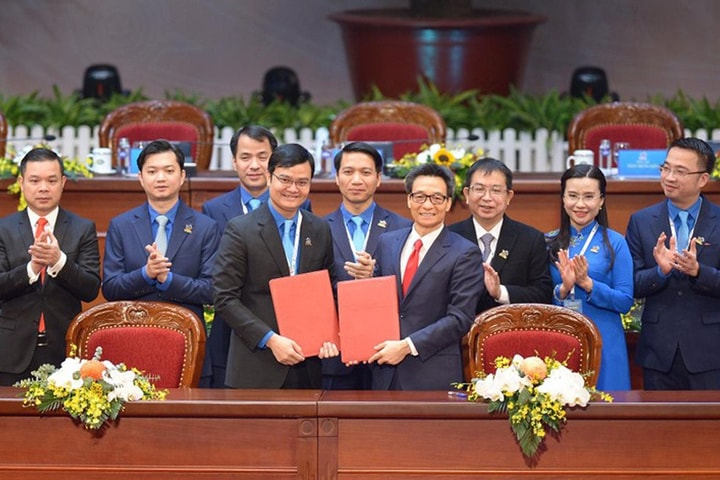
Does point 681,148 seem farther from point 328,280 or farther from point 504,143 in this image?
point 504,143

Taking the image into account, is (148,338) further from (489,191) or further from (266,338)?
(489,191)

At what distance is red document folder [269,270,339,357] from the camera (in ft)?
12.8

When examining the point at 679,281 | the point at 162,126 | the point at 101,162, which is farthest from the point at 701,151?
the point at 162,126

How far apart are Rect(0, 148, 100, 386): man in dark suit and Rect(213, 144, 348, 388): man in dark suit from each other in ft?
1.87

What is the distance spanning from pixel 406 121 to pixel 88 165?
170cm

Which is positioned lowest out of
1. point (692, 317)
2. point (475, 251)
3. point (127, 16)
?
point (692, 317)

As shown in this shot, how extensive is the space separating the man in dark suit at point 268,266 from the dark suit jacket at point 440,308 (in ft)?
0.82

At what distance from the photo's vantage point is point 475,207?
14.9ft

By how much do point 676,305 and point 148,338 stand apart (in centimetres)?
185

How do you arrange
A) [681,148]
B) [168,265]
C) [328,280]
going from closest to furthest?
[328,280] → [168,265] → [681,148]

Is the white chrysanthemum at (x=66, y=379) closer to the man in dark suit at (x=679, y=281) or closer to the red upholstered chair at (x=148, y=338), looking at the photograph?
the red upholstered chair at (x=148, y=338)

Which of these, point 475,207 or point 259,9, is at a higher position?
point 259,9

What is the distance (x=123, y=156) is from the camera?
6227 mm

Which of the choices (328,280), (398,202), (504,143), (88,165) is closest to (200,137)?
(88,165)
